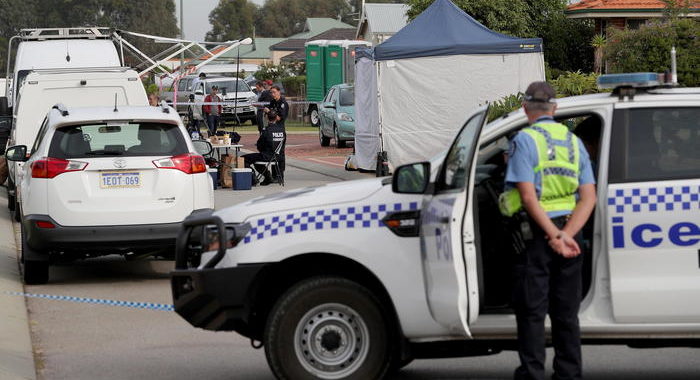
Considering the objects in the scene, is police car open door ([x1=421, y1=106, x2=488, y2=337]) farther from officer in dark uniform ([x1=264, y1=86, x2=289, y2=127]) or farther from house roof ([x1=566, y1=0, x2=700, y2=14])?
house roof ([x1=566, y1=0, x2=700, y2=14])

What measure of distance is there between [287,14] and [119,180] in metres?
151

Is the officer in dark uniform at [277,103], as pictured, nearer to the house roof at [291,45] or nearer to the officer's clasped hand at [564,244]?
the officer's clasped hand at [564,244]

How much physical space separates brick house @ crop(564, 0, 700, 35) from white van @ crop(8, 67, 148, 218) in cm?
2393

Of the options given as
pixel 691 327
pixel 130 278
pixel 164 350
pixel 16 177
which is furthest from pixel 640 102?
pixel 16 177

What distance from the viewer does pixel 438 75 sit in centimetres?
2220

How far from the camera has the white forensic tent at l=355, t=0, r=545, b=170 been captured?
72.3 feet

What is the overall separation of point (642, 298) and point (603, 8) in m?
31.8

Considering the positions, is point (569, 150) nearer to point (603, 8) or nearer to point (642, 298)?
point (642, 298)

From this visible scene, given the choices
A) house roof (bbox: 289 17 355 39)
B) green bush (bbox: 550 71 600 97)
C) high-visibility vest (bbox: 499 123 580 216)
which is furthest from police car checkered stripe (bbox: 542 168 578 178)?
house roof (bbox: 289 17 355 39)

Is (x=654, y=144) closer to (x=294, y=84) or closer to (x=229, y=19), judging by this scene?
(x=294, y=84)

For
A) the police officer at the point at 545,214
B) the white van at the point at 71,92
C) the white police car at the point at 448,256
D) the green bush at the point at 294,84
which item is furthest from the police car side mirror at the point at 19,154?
the green bush at the point at 294,84

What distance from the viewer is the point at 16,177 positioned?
55.1 feet

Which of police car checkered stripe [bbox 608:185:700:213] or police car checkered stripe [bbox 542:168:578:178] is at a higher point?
police car checkered stripe [bbox 542:168:578:178]

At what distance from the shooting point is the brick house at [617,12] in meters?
37.3
